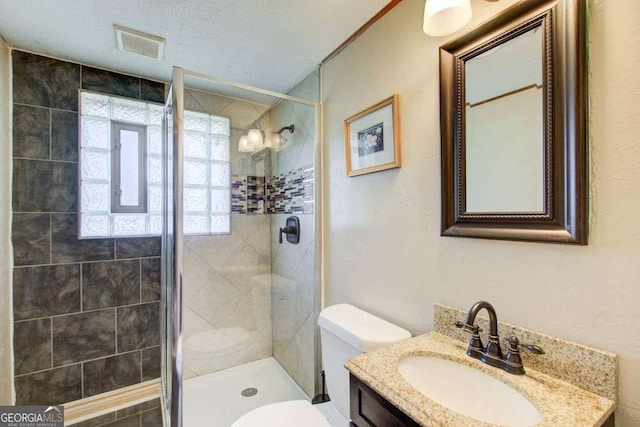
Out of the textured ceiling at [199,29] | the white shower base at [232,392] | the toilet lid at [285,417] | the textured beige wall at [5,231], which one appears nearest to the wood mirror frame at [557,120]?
the textured ceiling at [199,29]

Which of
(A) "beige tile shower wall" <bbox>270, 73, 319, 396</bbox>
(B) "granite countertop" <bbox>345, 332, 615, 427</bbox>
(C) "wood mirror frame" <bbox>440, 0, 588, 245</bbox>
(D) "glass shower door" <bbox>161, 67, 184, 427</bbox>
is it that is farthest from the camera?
(A) "beige tile shower wall" <bbox>270, 73, 319, 396</bbox>

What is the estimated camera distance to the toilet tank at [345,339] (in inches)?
44.7

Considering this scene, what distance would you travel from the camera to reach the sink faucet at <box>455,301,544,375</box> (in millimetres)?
820

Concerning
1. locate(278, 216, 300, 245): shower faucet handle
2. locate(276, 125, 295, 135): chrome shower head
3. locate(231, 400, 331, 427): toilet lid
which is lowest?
locate(231, 400, 331, 427): toilet lid

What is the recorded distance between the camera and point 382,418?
77 centimetres

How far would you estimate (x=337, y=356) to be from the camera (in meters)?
1.26

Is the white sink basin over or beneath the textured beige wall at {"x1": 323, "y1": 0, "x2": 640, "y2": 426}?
beneath

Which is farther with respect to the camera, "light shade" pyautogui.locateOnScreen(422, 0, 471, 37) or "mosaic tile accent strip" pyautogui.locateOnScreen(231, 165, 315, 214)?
"mosaic tile accent strip" pyautogui.locateOnScreen(231, 165, 315, 214)

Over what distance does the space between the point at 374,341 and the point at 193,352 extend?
1.39 meters

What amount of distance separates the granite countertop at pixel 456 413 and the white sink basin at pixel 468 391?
0.02m

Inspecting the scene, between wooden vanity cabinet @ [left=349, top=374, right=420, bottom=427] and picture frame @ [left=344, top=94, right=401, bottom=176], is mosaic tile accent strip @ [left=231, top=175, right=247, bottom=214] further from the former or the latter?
wooden vanity cabinet @ [left=349, top=374, right=420, bottom=427]

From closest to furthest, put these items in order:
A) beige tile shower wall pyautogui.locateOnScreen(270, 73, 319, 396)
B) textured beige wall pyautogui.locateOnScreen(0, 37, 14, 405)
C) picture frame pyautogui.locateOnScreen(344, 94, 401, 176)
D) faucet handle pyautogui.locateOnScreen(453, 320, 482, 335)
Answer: faucet handle pyautogui.locateOnScreen(453, 320, 482, 335) < picture frame pyautogui.locateOnScreen(344, 94, 401, 176) < textured beige wall pyautogui.locateOnScreen(0, 37, 14, 405) < beige tile shower wall pyautogui.locateOnScreen(270, 73, 319, 396)

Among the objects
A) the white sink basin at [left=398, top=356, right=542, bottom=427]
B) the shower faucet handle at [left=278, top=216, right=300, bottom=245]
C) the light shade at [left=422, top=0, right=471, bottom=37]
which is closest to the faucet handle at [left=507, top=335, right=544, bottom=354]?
the white sink basin at [left=398, top=356, right=542, bottom=427]

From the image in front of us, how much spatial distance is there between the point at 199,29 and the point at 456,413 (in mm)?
1919
